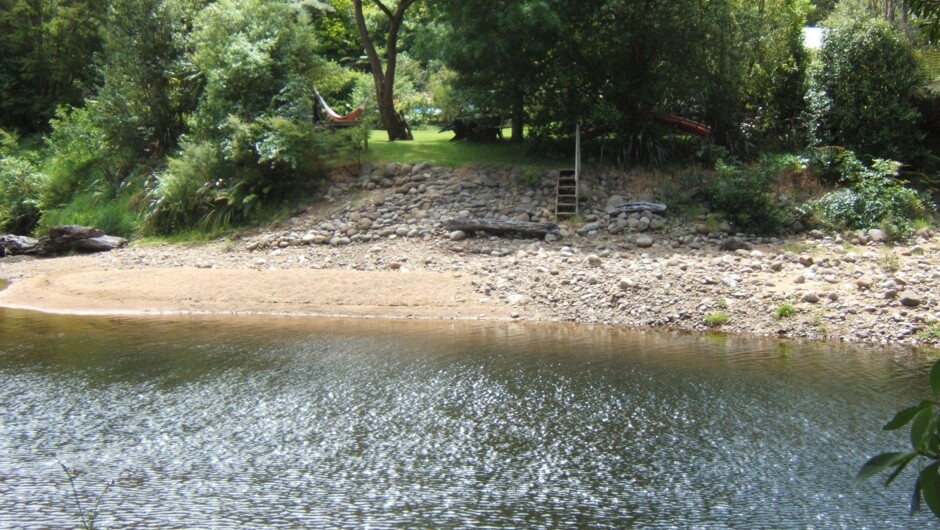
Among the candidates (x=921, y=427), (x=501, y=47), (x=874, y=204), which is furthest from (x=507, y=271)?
(x=921, y=427)

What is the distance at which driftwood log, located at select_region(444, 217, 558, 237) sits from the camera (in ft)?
58.4

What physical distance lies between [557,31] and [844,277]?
8217mm

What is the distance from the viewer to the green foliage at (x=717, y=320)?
45.6 feet

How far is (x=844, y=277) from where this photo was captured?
1455 centimetres

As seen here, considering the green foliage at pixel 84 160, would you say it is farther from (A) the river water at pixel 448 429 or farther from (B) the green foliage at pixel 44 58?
(A) the river water at pixel 448 429

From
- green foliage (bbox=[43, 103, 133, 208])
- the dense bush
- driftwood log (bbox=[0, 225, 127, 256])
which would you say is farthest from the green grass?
green foliage (bbox=[43, 103, 133, 208])

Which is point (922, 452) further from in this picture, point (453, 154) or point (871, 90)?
point (453, 154)

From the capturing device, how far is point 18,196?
77.3 feet

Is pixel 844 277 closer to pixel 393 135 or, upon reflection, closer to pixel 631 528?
pixel 631 528

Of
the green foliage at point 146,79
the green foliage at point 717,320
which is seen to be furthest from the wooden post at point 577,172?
the green foliage at point 146,79

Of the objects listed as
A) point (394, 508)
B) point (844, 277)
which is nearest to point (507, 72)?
point (844, 277)

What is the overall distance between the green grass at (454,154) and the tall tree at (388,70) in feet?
2.00

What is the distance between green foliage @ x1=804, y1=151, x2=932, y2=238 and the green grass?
6.03m

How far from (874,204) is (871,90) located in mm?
3415
